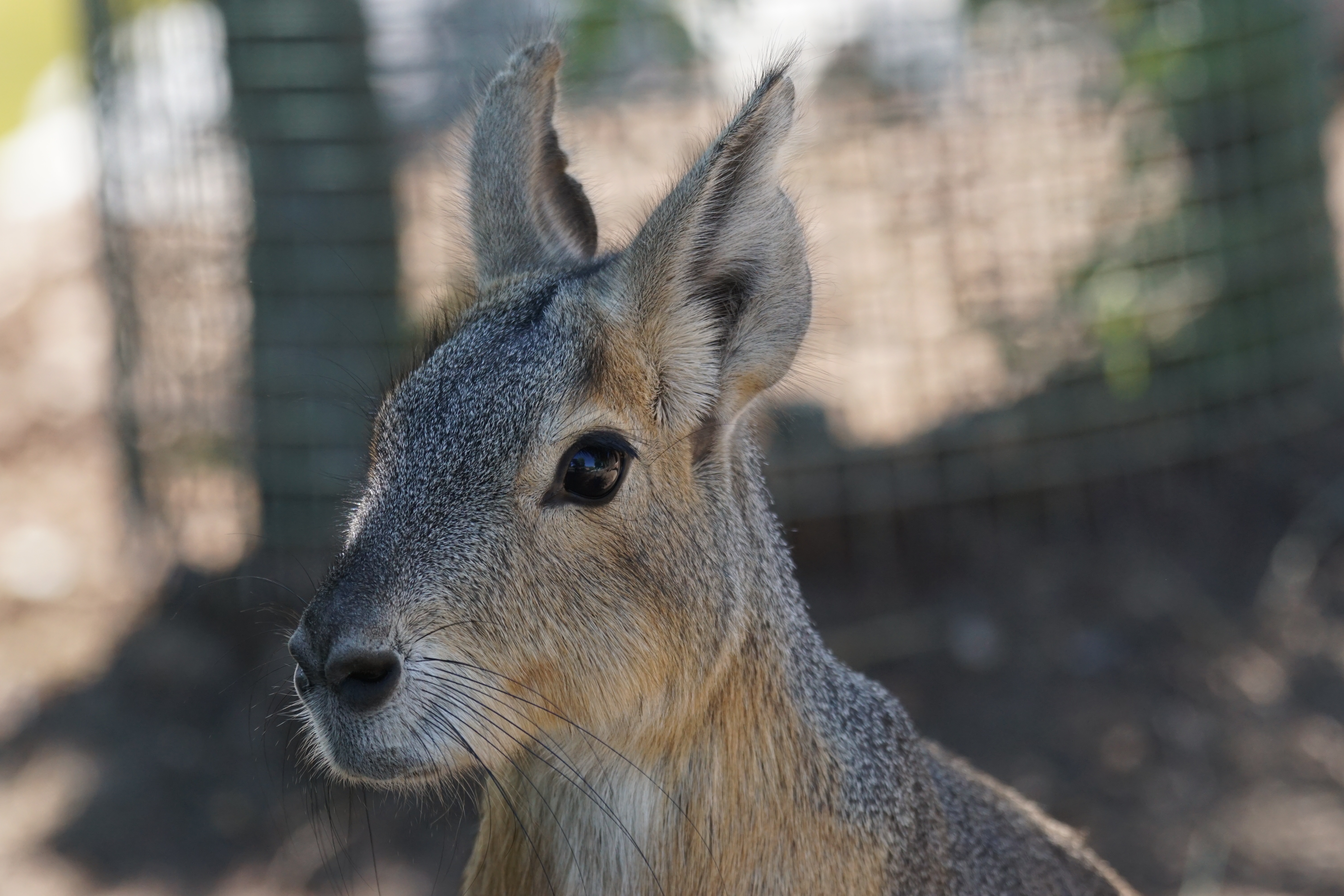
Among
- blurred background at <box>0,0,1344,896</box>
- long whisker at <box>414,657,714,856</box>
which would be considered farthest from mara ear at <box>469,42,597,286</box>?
blurred background at <box>0,0,1344,896</box>

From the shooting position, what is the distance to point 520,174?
3113 mm

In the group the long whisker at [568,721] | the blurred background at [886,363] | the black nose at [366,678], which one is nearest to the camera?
the black nose at [366,678]

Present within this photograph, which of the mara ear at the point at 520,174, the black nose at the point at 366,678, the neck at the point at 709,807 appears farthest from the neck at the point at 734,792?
the mara ear at the point at 520,174

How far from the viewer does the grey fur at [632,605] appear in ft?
7.99

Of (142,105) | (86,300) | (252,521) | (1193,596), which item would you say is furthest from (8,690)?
(1193,596)

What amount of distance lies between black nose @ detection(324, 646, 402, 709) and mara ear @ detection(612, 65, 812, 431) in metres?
0.67

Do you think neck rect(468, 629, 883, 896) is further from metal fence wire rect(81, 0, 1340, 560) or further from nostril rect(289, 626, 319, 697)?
metal fence wire rect(81, 0, 1340, 560)

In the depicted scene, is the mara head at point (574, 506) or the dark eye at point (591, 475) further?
the dark eye at point (591, 475)

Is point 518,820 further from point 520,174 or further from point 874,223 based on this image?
point 874,223

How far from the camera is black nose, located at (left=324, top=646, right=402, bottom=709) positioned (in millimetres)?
2305

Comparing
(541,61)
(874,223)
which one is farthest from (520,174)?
(874,223)

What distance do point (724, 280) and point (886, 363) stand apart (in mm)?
4189

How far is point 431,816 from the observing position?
5.13 meters

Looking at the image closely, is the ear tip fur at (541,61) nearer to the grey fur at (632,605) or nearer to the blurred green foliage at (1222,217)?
the grey fur at (632,605)
